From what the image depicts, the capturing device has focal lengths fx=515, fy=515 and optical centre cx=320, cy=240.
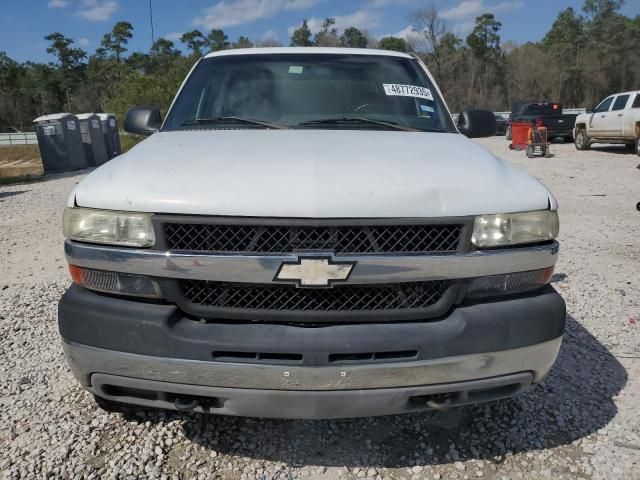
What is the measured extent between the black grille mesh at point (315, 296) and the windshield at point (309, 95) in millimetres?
1252

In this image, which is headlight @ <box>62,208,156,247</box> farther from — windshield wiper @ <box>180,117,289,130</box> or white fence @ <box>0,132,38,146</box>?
white fence @ <box>0,132,38,146</box>

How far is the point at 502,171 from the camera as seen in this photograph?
7.73ft

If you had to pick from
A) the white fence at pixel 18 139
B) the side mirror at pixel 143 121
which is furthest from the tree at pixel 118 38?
the side mirror at pixel 143 121

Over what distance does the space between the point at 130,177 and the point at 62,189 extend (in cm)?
1196

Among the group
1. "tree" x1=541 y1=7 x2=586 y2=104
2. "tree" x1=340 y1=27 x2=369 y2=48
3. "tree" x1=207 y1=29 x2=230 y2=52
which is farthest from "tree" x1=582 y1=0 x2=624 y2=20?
"tree" x1=207 y1=29 x2=230 y2=52

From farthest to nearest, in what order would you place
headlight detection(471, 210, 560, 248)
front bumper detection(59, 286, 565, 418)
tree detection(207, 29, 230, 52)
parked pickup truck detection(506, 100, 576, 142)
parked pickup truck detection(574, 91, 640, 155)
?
tree detection(207, 29, 230, 52)
parked pickup truck detection(506, 100, 576, 142)
parked pickup truck detection(574, 91, 640, 155)
headlight detection(471, 210, 560, 248)
front bumper detection(59, 286, 565, 418)

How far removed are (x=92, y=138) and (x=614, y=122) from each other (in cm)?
1783

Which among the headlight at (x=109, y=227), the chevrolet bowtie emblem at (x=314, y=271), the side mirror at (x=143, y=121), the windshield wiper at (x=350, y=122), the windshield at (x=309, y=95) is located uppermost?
the windshield at (x=309, y=95)

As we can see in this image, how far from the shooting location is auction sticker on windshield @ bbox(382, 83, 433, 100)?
3.32 meters

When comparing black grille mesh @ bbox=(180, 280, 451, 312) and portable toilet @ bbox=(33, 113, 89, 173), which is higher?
black grille mesh @ bbox=(180, 280, 451, 312)

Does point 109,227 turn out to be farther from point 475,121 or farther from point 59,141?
point 59,141

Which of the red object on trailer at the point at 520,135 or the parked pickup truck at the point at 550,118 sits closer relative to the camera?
the red object on trailer at the point at 520,135

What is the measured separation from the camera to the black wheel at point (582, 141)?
18594 millimetres

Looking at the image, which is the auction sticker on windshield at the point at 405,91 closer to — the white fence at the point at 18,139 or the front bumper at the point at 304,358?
the front bumper at the point at 304,358
